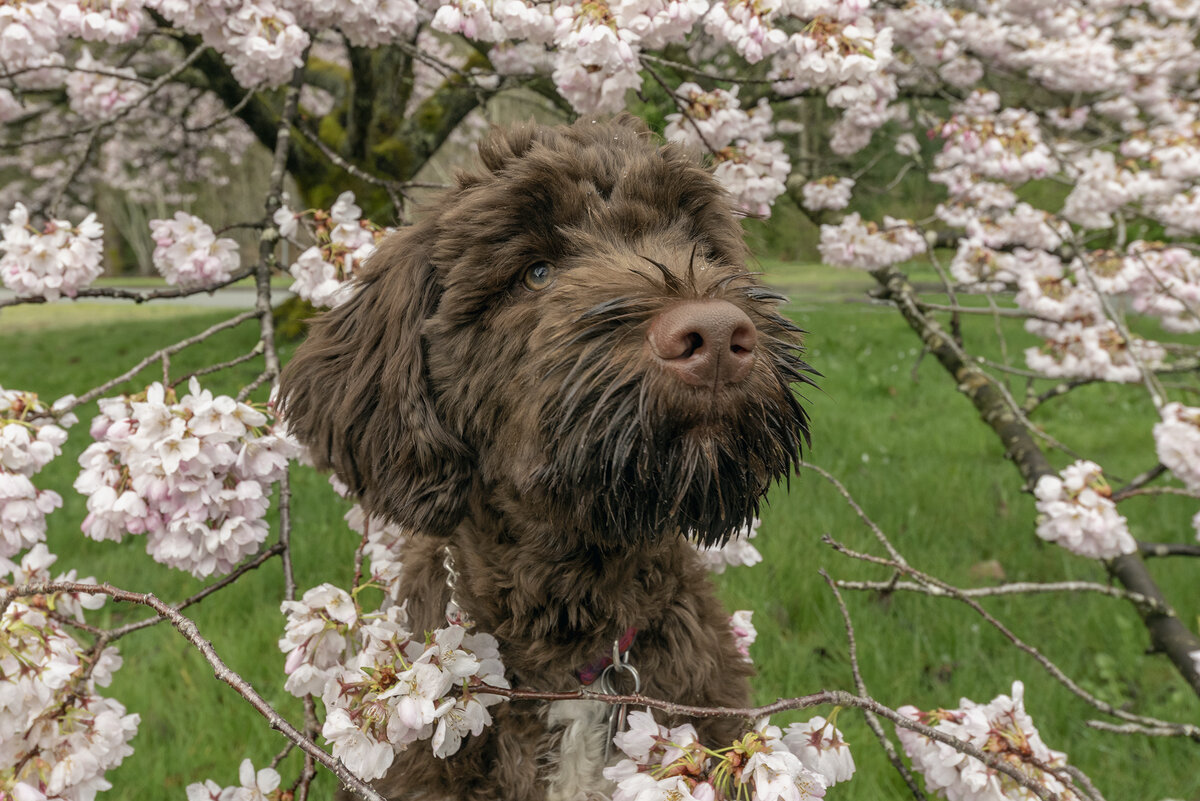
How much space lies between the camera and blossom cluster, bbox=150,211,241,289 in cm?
293

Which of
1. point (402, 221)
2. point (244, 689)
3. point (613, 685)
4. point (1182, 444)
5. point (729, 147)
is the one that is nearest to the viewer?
point (244, 689)

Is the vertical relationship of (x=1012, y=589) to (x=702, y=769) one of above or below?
below

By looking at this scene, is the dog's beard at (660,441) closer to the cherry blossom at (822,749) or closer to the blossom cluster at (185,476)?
the cherry blossom at (822,749)

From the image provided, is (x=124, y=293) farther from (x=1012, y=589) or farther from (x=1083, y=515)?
(x=1083, y=515)

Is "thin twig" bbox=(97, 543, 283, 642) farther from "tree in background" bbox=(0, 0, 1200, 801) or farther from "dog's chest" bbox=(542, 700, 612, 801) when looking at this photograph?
"dog's chest" bbox=(542, 700, 612, 801)

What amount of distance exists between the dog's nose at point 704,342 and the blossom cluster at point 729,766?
0.64 meters

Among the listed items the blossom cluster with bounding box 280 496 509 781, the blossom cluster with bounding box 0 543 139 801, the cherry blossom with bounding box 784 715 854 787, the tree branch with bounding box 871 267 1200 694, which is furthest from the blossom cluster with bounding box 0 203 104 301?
the tree branch with bounding box 871 267 1200 694

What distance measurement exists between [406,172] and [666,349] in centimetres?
583

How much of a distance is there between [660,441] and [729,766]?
0.58 m

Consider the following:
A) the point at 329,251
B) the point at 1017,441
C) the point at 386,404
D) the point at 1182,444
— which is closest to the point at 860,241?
the point at 1017,441

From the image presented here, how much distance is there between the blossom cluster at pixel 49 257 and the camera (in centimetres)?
244

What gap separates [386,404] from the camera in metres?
1.89

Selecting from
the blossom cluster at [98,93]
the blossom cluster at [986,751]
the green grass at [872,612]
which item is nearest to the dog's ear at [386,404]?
the green grass at [872,612]

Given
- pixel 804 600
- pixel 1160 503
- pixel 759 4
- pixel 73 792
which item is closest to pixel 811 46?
pixel 759 4
